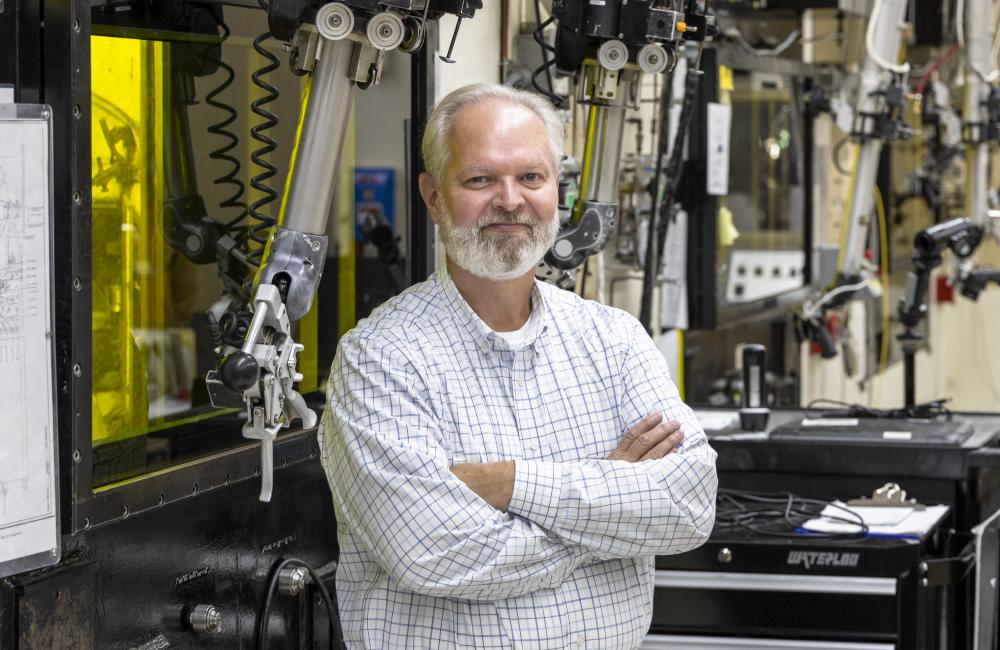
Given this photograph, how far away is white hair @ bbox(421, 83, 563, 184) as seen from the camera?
2262 mm

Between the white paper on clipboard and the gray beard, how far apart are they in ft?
2.08

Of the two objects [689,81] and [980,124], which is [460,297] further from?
[980,124]

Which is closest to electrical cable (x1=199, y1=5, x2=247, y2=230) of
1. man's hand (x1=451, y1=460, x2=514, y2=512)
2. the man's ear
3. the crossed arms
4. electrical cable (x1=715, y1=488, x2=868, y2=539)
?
the man's ear

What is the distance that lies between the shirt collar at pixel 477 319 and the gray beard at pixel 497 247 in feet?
0.19

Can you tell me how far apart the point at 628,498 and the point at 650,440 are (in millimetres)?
133

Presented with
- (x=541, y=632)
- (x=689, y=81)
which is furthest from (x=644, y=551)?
(x=689, y=81)

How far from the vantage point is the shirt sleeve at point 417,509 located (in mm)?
2000

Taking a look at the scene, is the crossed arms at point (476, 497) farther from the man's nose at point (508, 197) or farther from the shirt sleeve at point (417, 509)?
the man's nose at point (508, 197)

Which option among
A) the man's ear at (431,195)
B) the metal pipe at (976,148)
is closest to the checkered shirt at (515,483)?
the man's ear at (431,195)

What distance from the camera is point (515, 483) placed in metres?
2.07

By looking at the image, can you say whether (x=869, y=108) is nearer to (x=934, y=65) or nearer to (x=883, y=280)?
(x=934, y=65)

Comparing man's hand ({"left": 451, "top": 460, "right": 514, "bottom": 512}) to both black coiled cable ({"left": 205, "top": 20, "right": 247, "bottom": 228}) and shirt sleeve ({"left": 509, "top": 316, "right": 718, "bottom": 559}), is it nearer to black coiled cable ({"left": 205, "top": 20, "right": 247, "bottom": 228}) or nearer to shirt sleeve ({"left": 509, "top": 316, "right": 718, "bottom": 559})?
shirt sleeve ({"left": 509, "top": 316, "right": 718, "bottom": 559})

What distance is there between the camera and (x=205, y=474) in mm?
2314

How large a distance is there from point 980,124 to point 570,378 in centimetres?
526
